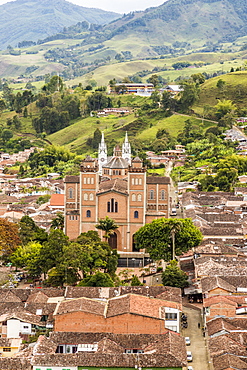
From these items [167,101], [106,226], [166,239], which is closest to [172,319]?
[166,239]

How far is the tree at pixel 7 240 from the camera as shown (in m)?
61.0

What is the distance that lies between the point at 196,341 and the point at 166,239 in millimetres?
17077

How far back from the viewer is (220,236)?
66438 millimetres

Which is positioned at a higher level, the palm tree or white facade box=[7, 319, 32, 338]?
the palm tree

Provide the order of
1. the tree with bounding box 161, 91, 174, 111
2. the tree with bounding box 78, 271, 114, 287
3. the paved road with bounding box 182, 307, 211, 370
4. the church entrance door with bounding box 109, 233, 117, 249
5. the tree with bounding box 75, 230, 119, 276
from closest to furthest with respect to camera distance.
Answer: the paved road with bounding box 182, 307, 211, 370 < the tree with bounding box 78, 271, 114, 287 < the tree with bounding box 75, 230, 119, 276 < the church entrance door with bounding box 109, 233, 117, 249 < the tree with bounding box 161, 91, 174, 111

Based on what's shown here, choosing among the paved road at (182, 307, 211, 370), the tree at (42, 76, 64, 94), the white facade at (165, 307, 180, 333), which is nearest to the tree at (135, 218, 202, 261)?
the paved road at (182, 307, 211, 370)

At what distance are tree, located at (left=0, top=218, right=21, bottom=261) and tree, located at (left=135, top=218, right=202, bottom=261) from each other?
11.5 meters

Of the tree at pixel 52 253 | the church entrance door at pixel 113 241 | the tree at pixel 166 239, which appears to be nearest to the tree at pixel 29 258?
the tree at pixel 52 253

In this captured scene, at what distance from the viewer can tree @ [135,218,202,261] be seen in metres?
59.3

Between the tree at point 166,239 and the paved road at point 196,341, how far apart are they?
10.5 metres

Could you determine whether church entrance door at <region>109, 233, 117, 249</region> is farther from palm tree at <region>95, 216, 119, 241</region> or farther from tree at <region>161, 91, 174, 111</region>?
tree at <region>161, 91, 174, 111</region>

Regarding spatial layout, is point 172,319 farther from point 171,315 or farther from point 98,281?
point 98,281

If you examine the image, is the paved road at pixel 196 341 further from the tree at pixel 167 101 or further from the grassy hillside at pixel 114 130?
the tree at pixel 167 101

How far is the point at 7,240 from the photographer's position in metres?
61.7
